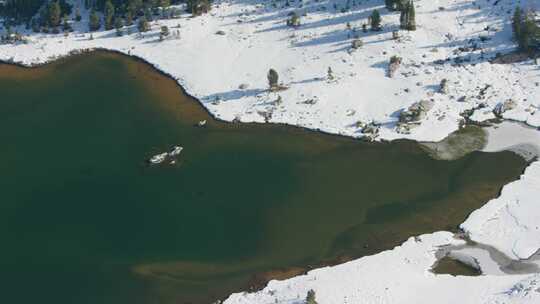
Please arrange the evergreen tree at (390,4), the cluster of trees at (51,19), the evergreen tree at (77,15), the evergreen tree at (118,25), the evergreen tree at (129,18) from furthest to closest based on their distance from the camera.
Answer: the evergreen tree at (77,15) < the evergreen tree at (129,18) < the cluster of trees at (51,19) < the evergreen tree at (118,25) < the evergreen tree at (390,4)

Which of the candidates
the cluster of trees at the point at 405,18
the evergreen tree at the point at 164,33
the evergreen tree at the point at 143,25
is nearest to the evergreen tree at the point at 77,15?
the evergreen tree at the point at 143,25

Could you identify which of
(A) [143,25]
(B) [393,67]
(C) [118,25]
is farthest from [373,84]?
(C) [118,25]

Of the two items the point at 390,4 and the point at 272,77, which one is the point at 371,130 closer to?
the point at 272,77

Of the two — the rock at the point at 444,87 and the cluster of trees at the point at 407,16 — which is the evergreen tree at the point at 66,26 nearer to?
the cluster of trees at the point at 407,16

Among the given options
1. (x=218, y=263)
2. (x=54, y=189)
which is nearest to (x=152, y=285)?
(x=218, y=263)

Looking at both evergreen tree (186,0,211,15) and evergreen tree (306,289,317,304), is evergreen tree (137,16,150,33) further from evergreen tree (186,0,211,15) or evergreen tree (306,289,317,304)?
evergreen tree (306,289,317,304)

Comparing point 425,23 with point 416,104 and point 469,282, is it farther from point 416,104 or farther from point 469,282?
point 469,282

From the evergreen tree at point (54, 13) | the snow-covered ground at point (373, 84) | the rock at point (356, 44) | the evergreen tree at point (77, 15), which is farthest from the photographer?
the evergreen tree at point (77, 15)
